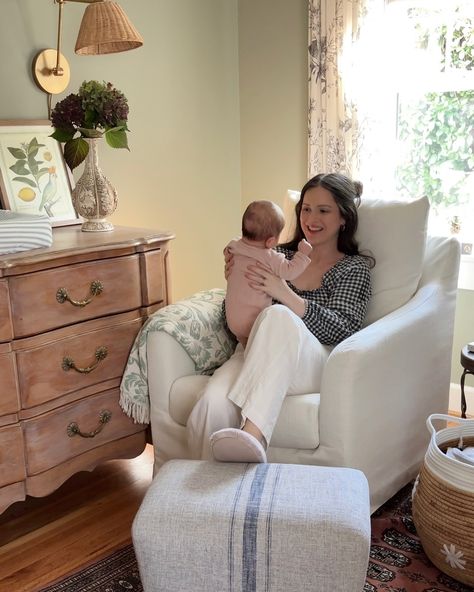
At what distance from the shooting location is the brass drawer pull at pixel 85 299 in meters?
2.03

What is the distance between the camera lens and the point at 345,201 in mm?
2340

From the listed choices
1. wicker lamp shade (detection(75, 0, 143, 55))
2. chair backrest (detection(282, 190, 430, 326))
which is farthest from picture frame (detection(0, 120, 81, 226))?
chair backrest (detection(282, 190, 430, 326))

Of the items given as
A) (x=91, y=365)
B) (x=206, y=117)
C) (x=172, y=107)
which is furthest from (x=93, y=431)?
(x=206, y=117)

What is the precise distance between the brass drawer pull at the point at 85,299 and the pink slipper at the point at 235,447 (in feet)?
2.13

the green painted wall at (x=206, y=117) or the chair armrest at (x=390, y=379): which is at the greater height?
the green painted wall at (x=206, y=117)

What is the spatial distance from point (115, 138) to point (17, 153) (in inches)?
14.4

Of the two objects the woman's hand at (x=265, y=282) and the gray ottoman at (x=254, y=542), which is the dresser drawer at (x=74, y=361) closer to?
the woman's hand at (x=265, y=282)

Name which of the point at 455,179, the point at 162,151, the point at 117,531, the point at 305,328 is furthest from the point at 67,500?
the point at 455,179

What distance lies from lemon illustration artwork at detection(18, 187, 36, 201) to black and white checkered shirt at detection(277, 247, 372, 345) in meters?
0.97

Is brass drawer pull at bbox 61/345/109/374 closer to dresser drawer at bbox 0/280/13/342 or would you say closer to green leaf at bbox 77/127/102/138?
dresser drawer at bbox 0/280/13/342

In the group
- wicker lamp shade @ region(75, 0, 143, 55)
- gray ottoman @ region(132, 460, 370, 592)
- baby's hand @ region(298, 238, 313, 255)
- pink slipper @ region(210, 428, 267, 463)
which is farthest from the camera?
wicker lamp shade @ region(75, 0, 143, 55)

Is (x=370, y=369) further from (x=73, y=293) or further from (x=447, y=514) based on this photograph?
(x=73, y=293)

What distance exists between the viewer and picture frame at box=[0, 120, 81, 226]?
233 centimetres

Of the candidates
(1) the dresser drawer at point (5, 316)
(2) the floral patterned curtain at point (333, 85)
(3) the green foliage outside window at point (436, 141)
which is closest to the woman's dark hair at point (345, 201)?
(2) the floral patterned curtain at point (333, 85)
